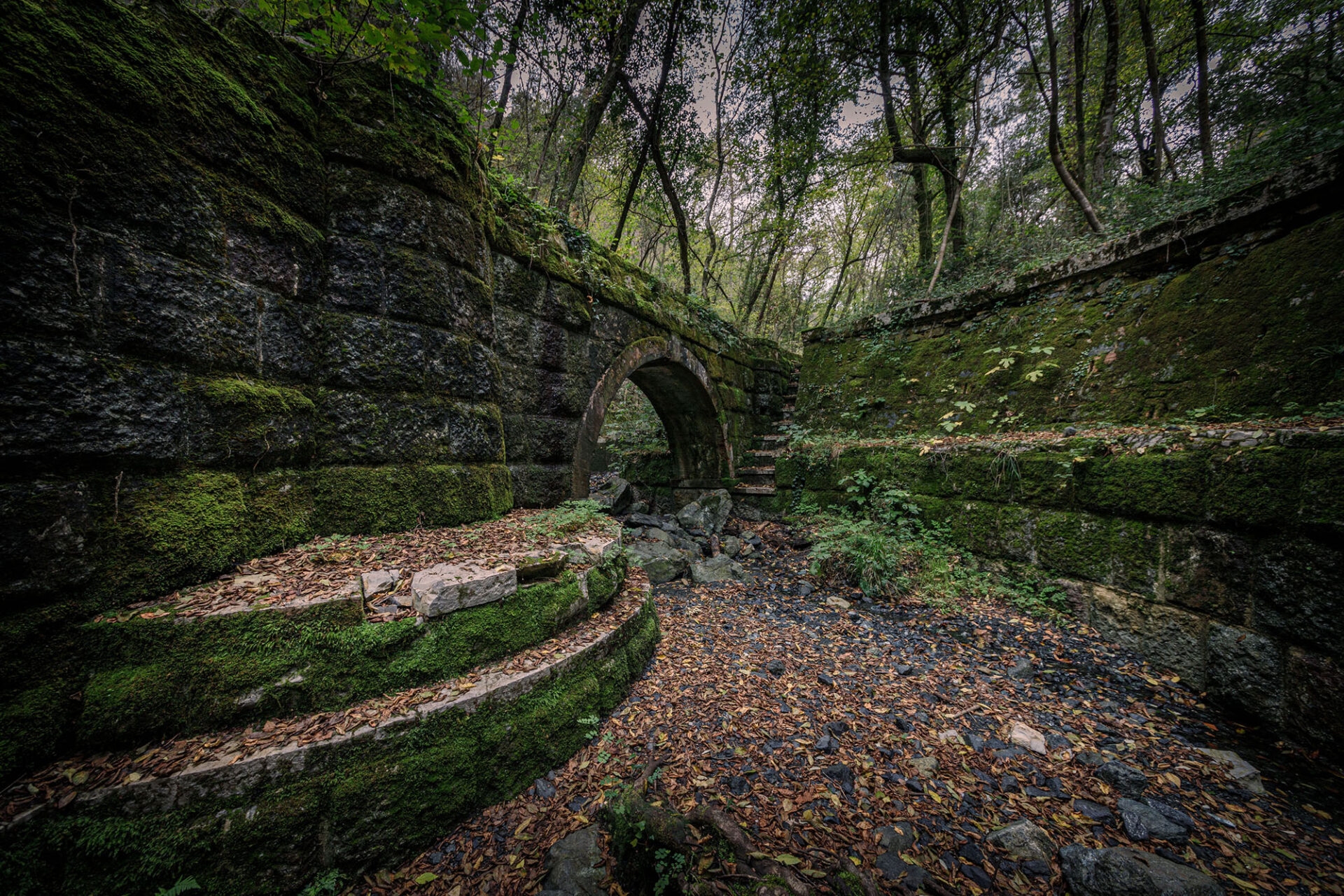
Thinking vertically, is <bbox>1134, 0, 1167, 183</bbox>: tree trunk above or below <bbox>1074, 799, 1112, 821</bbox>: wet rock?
above

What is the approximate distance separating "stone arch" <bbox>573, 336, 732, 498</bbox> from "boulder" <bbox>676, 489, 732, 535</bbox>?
84cm

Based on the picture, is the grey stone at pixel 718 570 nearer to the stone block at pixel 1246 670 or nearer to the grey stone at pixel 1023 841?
the grey stone at pixel 1023 841

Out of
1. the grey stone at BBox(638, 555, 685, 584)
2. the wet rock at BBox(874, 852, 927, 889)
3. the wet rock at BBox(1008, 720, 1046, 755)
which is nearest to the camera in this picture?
the wet rock at BBox(874, 852, 927, 889)

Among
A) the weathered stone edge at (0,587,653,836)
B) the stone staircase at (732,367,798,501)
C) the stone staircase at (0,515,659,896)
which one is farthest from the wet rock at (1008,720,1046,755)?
the stone staircase at (732,367,798,501)

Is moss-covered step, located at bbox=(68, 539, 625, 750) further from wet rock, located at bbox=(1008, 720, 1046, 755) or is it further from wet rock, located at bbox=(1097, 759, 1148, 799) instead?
wet rock, located at bbox=(1097, 759, 1148, 799)

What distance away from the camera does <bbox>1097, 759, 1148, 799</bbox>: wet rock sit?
1.97 metres

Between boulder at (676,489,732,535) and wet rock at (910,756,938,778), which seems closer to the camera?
wet rock at (910,756,938,778)

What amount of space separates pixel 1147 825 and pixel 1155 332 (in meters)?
4.34

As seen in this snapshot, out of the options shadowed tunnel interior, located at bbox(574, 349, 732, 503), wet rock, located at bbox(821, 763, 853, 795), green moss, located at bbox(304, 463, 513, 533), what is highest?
shadowed tunnel interior, located at bbox(574, 349, 732, 503)

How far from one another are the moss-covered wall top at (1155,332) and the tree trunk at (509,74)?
590 cm

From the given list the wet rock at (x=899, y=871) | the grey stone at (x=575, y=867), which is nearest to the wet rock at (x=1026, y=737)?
the wet rock at (x=899, y=871)

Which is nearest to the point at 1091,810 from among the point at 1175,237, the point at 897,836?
the point at 897,836

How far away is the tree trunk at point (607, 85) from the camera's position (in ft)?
20.5

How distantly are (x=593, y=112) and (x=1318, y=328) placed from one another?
26.8 feet
